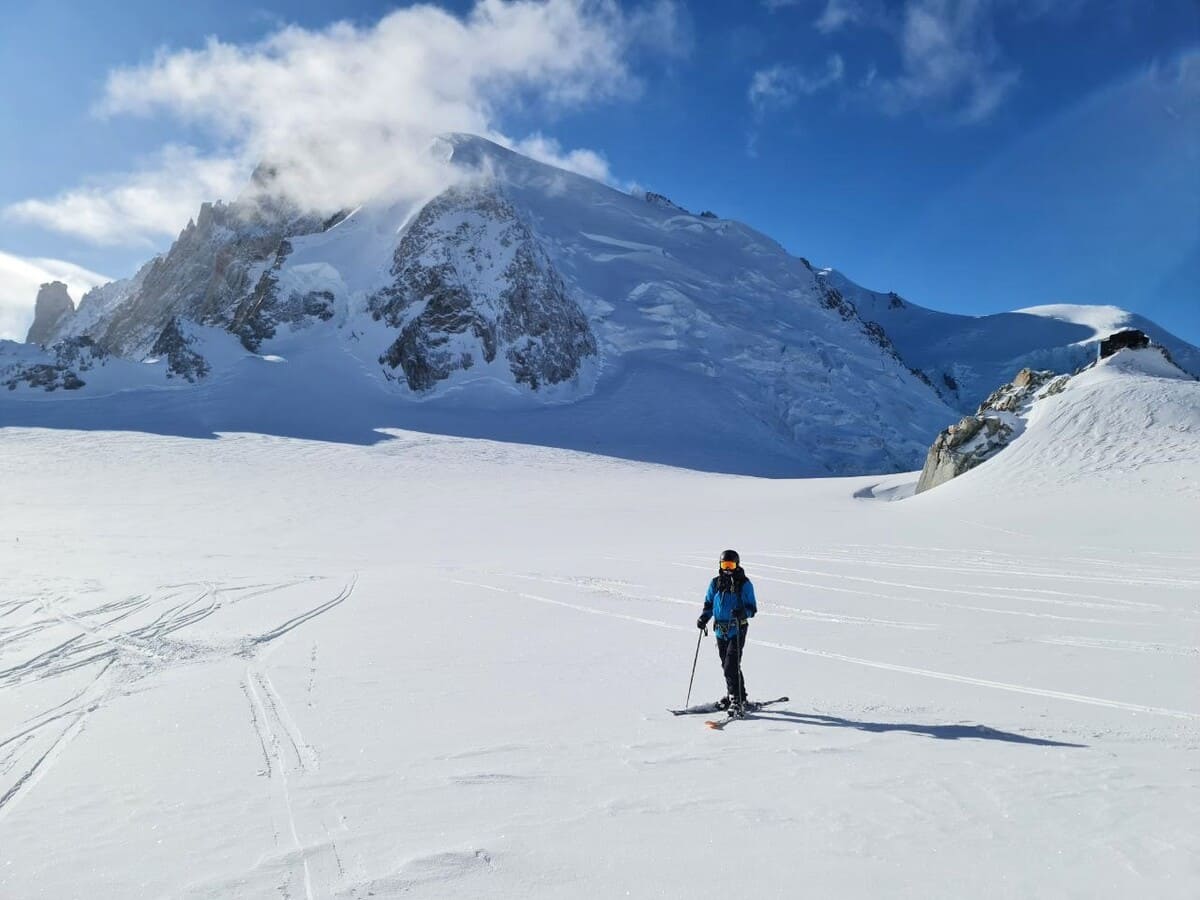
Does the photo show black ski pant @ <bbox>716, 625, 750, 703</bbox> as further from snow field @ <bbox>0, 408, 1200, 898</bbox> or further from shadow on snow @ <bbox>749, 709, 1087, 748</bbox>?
snow field @ <bbox>0, 408, 1200, 898</bbox>

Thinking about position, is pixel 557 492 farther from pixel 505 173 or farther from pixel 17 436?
pixel 505 173

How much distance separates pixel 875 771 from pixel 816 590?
8923 mm

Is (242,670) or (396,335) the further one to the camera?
(396,335)

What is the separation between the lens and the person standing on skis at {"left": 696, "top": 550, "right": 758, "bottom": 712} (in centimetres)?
739

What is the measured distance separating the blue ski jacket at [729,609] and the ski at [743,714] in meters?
0.70

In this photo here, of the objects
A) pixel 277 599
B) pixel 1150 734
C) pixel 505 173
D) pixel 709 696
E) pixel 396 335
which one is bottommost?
pixel 277 599

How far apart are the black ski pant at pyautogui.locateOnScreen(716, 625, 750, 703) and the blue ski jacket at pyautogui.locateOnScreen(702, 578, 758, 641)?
0.20 ft

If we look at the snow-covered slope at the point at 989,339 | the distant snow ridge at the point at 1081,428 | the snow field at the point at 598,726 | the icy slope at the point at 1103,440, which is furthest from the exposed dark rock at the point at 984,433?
the snow-covered slope at the point at 989,339

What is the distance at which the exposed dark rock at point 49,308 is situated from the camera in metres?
144

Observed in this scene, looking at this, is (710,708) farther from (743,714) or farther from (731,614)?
(731,614)

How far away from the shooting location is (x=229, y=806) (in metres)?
4.91

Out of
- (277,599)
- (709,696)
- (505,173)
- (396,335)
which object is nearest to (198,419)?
(396,335)

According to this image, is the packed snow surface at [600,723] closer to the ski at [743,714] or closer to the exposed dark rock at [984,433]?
the ski at [743,714]

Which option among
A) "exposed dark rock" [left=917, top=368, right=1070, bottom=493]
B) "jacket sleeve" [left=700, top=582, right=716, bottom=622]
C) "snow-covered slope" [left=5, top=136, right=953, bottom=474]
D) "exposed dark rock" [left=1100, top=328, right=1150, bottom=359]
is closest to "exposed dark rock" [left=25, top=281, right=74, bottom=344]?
"snow-covered slope" [left=5, top=136, right=953, bottom=474]
